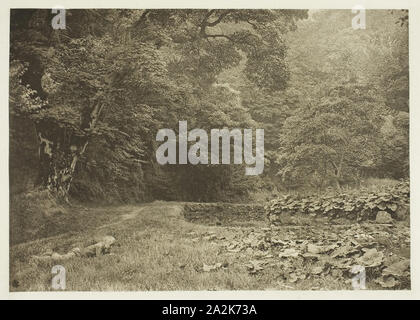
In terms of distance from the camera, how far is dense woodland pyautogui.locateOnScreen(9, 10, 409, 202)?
525cm

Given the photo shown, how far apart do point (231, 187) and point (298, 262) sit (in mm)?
1292

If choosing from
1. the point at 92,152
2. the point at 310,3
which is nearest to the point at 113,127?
the point at 92,152

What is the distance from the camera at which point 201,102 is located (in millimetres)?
5355

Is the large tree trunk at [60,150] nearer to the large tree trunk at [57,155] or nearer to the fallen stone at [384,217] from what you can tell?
the large tree trunk at [57,155]

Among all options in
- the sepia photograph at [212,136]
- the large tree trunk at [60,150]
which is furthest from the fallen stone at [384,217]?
the large tree trunk at [60,150]

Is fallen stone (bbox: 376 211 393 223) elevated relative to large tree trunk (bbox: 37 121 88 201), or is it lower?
lower

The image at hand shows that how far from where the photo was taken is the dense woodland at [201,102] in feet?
17.2

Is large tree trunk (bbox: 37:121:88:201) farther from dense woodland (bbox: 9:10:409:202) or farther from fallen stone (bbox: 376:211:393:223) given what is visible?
fallen stone (bbox: 376:211:393:223)

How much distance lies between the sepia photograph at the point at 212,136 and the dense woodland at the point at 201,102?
0.7 inches

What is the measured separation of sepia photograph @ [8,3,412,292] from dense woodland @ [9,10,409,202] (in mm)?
19

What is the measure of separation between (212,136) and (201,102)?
490 mm

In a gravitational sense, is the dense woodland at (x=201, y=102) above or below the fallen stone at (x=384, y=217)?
above

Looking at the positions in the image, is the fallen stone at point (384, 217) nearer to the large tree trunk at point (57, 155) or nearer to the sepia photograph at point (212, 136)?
the sepia photograph at point (212, 136)

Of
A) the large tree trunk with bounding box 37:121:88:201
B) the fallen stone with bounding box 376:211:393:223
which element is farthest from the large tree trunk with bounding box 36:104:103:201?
the fallen stone with bounding box 376:211:393:223
